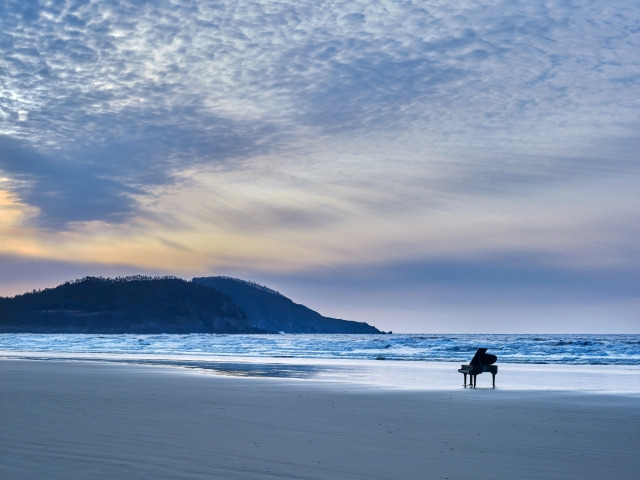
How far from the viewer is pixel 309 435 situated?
1072cm

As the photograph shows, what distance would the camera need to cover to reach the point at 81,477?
282 inches

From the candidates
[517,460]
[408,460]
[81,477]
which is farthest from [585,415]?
[81,477]

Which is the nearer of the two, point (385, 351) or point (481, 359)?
point (481, 359)

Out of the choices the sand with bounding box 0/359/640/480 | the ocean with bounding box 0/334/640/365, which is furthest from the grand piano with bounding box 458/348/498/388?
the ocean with bounding box 0/334/640/365

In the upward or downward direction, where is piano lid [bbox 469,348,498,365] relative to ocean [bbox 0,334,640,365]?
upward

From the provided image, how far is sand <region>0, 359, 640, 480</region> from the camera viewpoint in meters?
8.02

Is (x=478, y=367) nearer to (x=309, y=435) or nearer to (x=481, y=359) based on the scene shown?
(x=481, y=359)

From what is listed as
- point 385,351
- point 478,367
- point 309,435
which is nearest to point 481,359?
point 478,367

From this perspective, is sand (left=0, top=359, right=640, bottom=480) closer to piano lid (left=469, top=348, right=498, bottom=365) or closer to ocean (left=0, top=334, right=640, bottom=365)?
piano lid (left=469, top=348, right=498, bottom=365)

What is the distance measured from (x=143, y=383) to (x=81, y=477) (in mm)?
14562

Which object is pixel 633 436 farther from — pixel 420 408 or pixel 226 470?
pixel 226 470

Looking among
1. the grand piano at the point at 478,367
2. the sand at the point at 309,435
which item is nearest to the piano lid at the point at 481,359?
the grand piano at the point at 478,367

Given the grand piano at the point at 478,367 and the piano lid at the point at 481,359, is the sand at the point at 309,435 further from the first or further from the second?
the piano lid at the point at 481,359

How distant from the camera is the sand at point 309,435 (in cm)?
802
